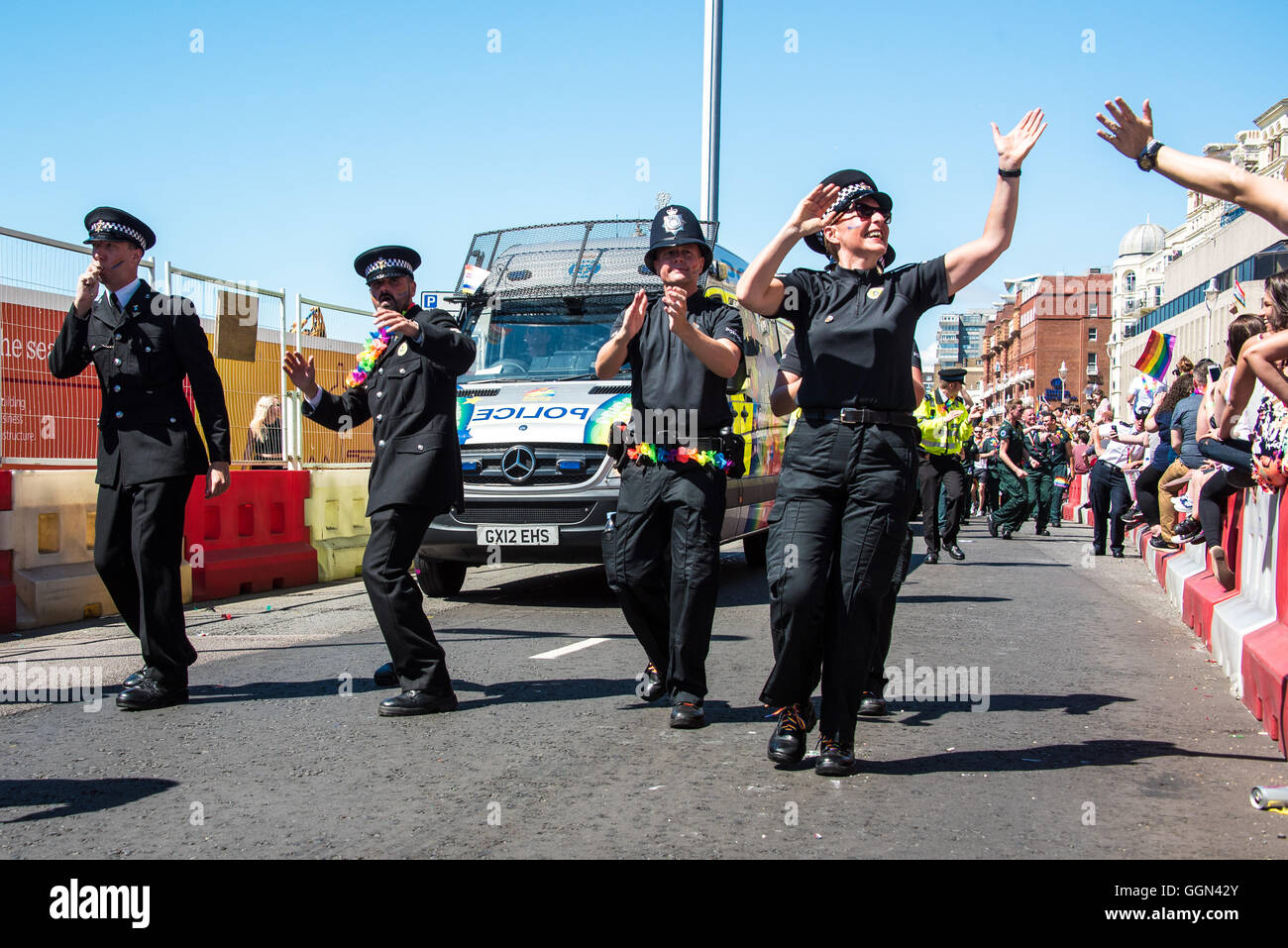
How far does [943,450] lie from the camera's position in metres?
12.6

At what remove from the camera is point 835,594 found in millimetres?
4316

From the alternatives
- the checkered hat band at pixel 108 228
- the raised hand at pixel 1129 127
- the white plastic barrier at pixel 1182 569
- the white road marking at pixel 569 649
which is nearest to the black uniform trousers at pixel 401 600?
the white road marking at pixel 569 649

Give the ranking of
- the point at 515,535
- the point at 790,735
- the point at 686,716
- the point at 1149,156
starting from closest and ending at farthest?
the point at 1149,156, the point at 790,735, the point at 686,716, the point at 515,535

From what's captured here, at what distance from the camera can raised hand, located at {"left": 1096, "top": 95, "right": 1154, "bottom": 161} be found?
3734mm

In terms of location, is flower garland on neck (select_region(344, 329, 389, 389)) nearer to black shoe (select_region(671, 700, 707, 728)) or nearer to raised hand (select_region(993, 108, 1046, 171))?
black shoe (select_region(671, 700, 707, 728))

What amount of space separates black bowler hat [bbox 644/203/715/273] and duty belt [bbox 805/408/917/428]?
3.87 ft

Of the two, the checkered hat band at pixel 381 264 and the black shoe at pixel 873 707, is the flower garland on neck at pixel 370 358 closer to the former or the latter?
the checkered hat band at pixel 381 264

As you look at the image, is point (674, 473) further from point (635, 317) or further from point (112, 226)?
point (112, 226)

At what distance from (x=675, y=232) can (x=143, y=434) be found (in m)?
2.53

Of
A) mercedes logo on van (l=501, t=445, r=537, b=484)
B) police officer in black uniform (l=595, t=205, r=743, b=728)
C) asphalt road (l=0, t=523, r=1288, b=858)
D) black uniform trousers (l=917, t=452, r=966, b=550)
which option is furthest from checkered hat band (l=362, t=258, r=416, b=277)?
black uniform trousers (l=917, t=452, r=966, b=550)

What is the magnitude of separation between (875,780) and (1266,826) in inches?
47.4

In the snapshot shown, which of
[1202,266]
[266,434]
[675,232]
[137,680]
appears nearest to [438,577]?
[266,434]

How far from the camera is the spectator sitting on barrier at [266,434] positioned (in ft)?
35.3

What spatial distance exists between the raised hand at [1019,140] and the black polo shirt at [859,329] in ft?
1.38
